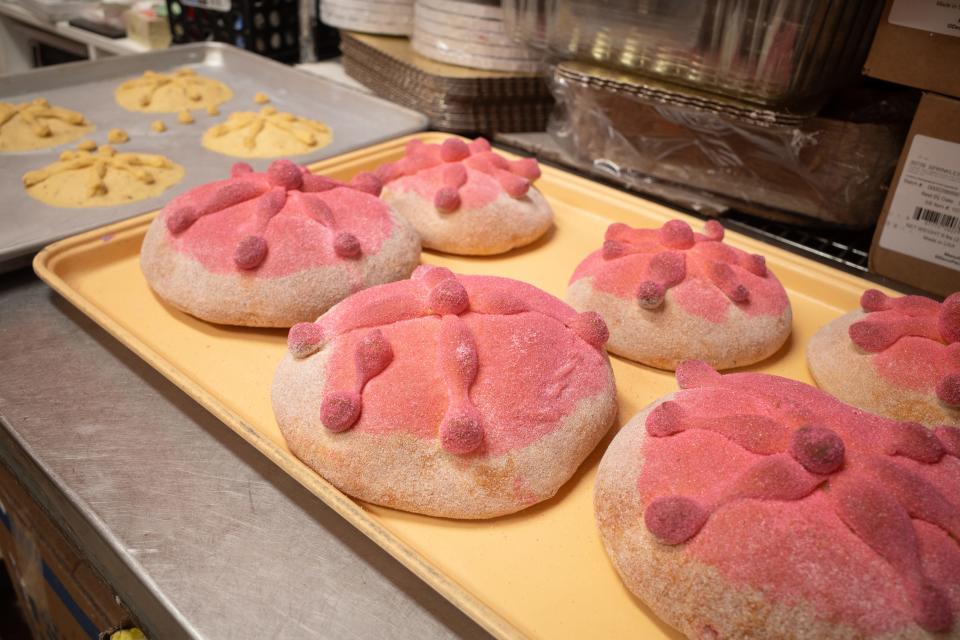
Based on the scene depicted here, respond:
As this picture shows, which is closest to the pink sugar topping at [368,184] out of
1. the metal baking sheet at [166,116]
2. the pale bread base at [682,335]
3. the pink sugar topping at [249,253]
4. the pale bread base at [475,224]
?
the pale bread base at [475,224]

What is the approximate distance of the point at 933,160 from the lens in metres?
1.25

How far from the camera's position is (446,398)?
905mm

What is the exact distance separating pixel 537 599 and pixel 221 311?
2.34 feet

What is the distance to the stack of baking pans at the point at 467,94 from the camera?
1904 mm

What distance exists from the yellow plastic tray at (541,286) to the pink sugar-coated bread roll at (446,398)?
0.04 metres

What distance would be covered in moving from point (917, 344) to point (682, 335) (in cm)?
34

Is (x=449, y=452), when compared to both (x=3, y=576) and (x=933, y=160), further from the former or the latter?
(x=3, y=576)

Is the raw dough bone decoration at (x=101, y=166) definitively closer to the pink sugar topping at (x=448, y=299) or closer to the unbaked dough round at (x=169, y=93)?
the unbaked dough round at (x=169, y=93)

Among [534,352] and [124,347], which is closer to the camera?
[534,352]

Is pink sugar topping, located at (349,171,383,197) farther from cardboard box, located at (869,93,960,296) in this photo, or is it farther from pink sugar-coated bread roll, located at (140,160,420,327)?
cardboard box, located at (869,93,960,296)

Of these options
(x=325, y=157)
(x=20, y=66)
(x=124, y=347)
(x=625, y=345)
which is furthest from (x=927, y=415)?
(x=20, y=66)

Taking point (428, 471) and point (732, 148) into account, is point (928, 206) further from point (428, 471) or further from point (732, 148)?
point (428, 471)

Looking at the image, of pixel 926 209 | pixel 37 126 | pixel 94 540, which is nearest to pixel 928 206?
pixel 926 209

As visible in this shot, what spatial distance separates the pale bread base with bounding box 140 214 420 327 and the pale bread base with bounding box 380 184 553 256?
0.79ft
